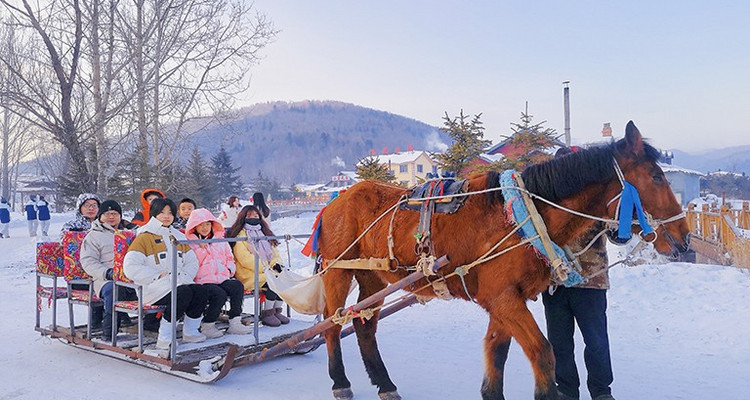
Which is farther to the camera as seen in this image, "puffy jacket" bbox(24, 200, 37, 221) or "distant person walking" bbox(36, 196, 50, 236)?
"puffy jacket" bbox(24, 200, 37, 221)

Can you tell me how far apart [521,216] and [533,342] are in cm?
80

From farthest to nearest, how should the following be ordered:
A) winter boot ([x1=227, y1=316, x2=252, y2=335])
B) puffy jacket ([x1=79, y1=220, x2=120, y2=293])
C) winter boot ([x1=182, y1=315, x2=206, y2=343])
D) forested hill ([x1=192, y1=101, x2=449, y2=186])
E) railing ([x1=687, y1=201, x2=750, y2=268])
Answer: forested hill ([x1=192, y1=101, x2=449, y2=186])
railing ([x1=687, y1=201, x2=750, y2=268])
winter boot ([x1=227, y1=316, x2=252, y2=335])
puffy jacket ([x1=79, y1=220, x2=120, y2=293])
winter boot ([x1=182, y1=315, x2=206, y2=343])

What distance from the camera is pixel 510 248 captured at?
11.6 ft

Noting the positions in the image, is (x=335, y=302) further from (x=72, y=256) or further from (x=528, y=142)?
(x=528, y=142)

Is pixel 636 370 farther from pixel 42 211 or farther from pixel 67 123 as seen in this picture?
pixel 42 211

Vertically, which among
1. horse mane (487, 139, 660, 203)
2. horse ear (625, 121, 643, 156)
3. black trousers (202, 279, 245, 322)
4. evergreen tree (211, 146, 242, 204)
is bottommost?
black trousers (202, 279, 245, 322)

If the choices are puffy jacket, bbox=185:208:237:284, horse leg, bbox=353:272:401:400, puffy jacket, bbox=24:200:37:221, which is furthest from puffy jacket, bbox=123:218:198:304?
puffy jacket, bbox=24:200:37:221

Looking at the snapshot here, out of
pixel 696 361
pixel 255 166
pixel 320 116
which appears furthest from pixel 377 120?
pixel 696 361

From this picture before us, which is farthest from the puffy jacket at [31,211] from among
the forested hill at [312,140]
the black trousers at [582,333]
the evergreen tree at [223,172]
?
the forested hill at [312,140]

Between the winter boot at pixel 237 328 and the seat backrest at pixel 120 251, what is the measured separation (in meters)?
1.14

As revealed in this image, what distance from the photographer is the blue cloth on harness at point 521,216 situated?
3.46m

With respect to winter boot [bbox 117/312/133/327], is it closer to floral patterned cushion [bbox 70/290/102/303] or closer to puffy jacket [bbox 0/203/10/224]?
floral patterned cushion [bbox 70/290/102/303]

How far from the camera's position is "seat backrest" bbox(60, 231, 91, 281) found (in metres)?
5.90

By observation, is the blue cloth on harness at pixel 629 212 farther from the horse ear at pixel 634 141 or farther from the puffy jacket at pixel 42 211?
the puffy jacket at pixel 42 211
